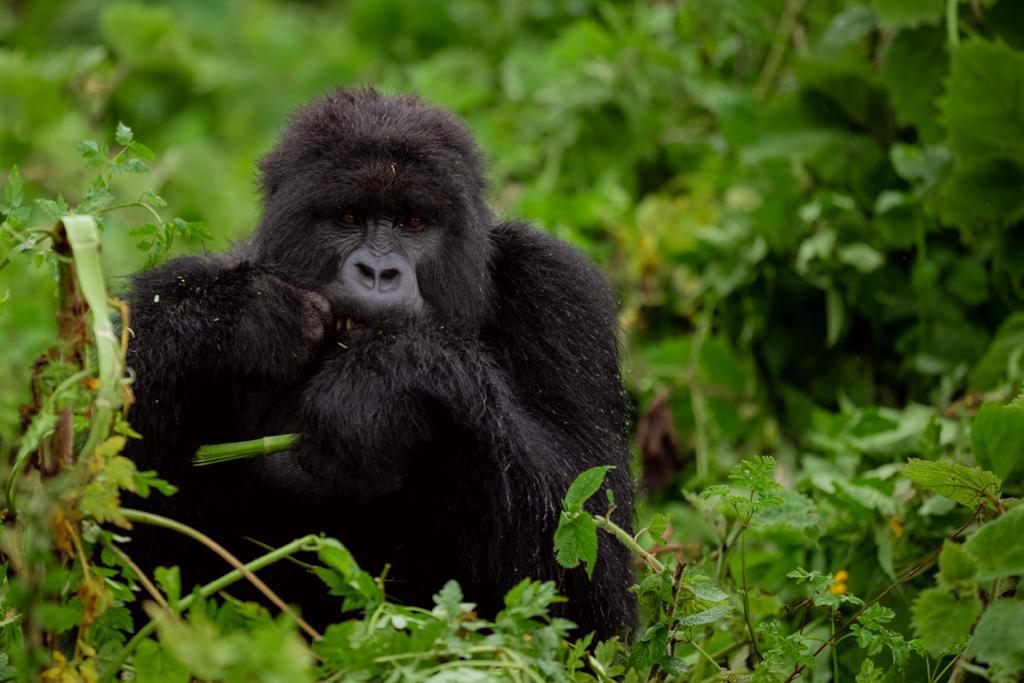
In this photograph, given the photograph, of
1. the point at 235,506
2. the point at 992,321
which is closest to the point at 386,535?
the point at 235,506

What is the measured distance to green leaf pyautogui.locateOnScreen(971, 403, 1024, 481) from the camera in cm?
304

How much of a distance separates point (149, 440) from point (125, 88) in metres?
5.34

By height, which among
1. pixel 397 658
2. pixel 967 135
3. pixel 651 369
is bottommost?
pixel 651 369

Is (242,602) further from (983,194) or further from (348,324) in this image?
(983,194)

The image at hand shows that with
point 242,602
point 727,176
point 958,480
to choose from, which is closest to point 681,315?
point 727,176

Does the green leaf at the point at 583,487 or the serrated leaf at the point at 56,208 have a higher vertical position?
the serrated leaf at the point at 56,208

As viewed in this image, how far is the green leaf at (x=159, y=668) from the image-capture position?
2150 mm

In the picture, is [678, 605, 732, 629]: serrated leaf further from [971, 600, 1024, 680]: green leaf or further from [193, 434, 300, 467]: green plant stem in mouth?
[193, 434, 300, 467]: green plant stem in mouth

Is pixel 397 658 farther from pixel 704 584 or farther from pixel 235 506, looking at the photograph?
pixel 235 506

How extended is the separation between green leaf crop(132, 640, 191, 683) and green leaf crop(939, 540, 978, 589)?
126 cm

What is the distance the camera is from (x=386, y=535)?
3100 mm

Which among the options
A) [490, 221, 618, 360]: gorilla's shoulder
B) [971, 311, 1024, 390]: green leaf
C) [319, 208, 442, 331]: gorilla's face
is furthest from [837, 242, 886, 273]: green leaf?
[319, 208, 442, 331]: gorilla's face

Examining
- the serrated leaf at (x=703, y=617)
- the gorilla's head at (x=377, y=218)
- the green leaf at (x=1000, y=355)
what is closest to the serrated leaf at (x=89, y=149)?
the gorilla's head at (x=377, y=218)

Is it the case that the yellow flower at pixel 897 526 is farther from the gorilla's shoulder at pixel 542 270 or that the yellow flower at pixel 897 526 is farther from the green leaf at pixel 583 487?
the green leaf at pixel 583 487
